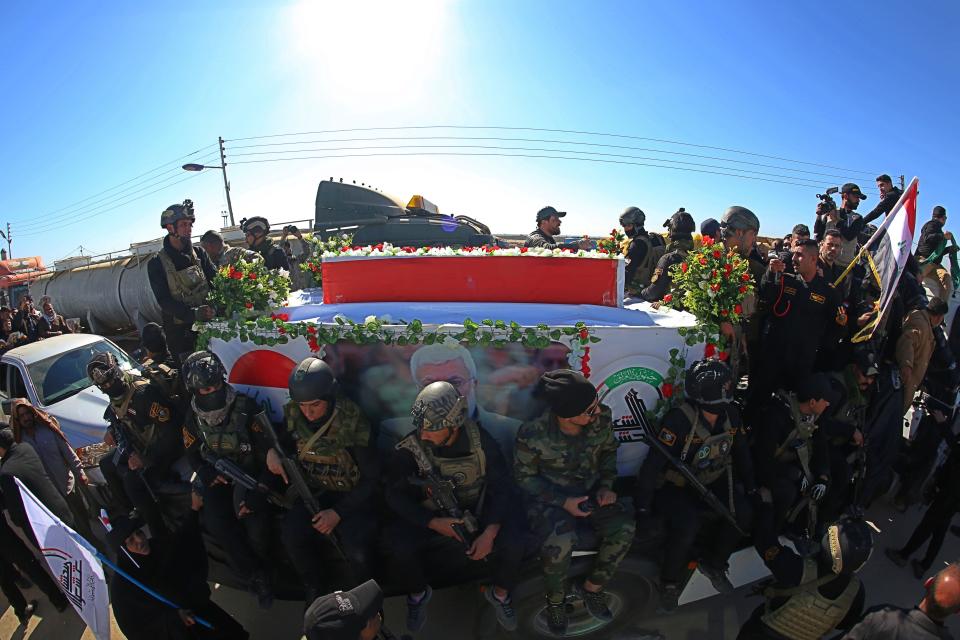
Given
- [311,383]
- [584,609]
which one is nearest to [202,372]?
[311,383]

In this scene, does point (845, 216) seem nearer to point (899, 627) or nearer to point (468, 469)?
point (899, 627)

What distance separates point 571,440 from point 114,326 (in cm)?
→ 1691

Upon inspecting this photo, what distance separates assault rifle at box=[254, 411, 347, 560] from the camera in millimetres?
3352

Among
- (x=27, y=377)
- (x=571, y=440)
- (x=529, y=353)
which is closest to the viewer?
(x=571, y=440)

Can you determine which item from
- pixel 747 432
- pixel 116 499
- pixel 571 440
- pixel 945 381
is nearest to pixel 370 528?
pixel 571 440

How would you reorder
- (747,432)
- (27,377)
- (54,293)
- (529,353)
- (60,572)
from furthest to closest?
(54,293)
(27,377)
(747,432)
(529,353)
(60,572)

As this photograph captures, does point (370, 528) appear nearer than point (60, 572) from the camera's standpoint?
No

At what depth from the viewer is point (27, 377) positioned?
260 inches

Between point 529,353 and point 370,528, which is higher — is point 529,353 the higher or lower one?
the higher one

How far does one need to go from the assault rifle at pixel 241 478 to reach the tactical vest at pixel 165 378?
113 cm

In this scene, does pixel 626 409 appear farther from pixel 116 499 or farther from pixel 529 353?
pixel 116 499

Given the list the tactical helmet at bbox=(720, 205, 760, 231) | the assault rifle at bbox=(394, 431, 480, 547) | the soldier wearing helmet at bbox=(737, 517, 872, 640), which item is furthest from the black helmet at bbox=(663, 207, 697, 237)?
the assault rifle at bbox=(394, 431, 480, 547)

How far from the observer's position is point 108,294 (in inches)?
557

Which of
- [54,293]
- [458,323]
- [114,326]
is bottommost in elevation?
[114,326]
